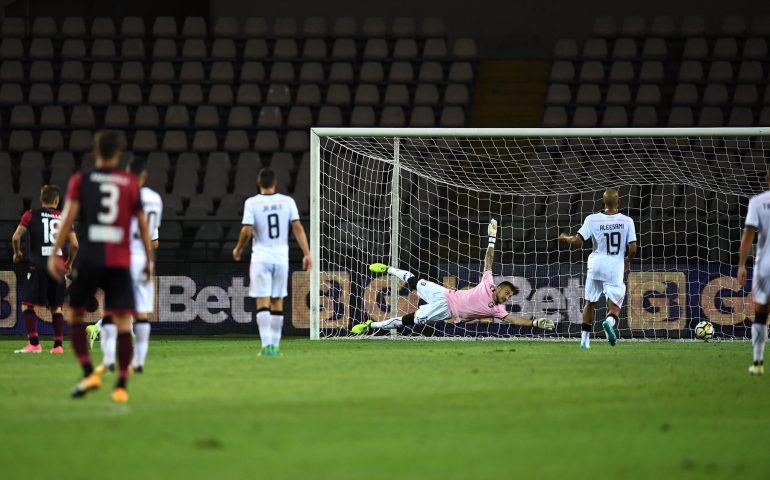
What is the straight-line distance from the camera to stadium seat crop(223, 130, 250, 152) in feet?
79.5

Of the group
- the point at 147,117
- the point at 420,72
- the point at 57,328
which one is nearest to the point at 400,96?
the point at 420,72

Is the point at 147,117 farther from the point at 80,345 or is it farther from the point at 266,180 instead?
the point at 80,345

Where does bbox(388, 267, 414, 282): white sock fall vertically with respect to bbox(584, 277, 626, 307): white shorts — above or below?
above

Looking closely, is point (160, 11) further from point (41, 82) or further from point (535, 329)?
point (535, 329)

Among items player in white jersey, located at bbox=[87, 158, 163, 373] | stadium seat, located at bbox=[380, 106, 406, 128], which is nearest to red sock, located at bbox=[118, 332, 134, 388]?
player in white jersey, located at bbox=[87, 158, 163, 373]

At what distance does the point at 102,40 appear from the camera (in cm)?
2627

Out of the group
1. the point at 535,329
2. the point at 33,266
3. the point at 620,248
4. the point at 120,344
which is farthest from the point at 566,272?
the point at 120,344

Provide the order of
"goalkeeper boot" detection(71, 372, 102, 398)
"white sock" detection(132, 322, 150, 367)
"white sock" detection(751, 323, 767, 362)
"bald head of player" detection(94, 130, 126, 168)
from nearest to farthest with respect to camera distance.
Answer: "bald head of player" detection(94, 130, 126, 168)
"goalkeeper boot" detection(71, 372, 102, 398)
"white sock" detection(132, 322, 150, 367)
"white sock" detection(751, 323, 767, 362)

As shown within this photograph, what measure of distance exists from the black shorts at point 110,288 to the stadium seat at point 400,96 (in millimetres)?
16668

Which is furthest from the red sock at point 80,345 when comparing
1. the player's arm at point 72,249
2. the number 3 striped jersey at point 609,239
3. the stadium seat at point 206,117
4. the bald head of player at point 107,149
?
the stadium seat at point 206,117

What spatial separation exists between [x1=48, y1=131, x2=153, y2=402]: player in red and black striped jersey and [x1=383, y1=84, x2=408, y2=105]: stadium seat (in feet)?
54.3

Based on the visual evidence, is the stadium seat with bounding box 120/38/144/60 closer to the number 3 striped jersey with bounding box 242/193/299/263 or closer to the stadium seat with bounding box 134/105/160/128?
the stadium seat with bounding box 134/105/160/128

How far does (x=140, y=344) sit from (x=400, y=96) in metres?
14.6

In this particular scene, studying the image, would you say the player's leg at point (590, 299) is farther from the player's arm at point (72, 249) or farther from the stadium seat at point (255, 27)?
the stadium seat at point (255, 27)
